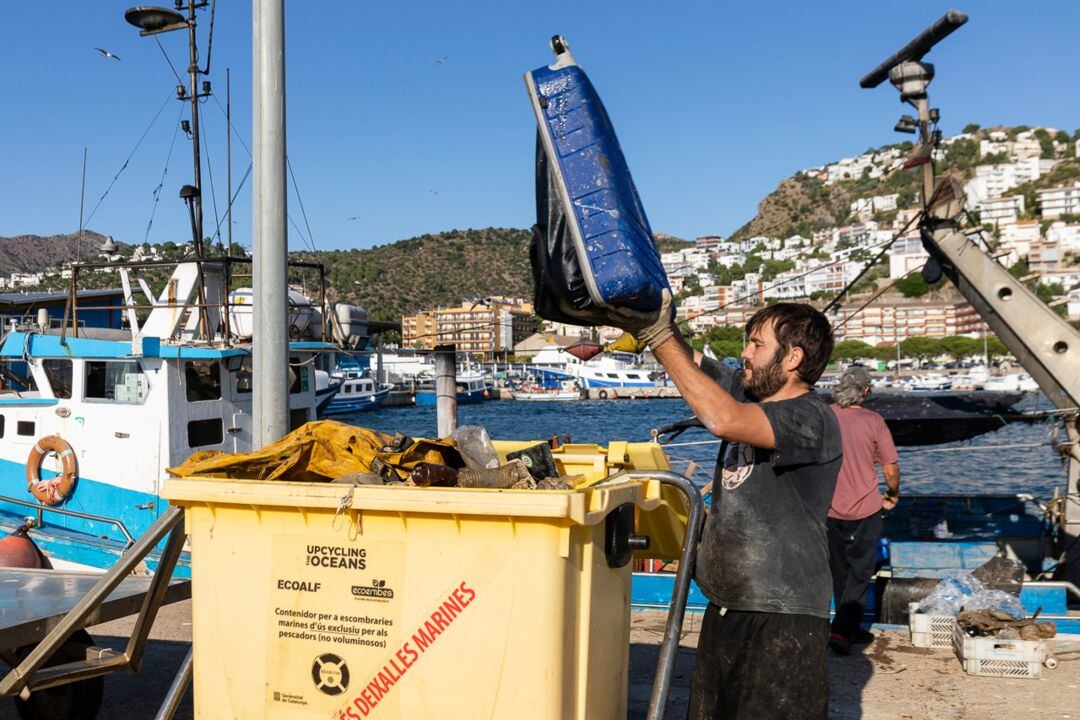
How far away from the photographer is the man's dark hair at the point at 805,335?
3291 millimetres

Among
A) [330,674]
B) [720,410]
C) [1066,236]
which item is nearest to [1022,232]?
[1066,236]

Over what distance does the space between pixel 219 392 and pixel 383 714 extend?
9609 millimetres

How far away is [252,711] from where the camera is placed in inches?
130

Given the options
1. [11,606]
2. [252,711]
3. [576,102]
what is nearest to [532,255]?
[576,102]

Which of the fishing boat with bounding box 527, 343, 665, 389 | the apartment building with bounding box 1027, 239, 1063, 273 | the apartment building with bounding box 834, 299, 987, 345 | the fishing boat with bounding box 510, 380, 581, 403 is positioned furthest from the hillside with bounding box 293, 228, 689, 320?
the apartment building with bounding box 1027, 239, 1063, 273

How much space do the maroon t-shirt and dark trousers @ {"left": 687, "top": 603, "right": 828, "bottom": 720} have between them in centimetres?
316

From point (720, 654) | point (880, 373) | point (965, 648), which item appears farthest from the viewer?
point (880, 373)

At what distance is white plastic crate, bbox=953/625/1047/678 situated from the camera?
546 cm

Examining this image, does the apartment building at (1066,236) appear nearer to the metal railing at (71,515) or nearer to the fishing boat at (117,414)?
the fishing boat at (117,414)

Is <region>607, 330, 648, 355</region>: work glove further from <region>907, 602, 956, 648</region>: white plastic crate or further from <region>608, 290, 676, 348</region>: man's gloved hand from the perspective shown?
<region>907, 602, 956, 648</region>: white plastic crate

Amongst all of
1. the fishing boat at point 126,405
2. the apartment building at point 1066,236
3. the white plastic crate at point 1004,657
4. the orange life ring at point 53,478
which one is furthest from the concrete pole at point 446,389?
the apartment building at point 1066,236

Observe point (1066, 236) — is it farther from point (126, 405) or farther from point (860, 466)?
point (860, 466)

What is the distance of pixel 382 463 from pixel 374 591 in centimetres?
50

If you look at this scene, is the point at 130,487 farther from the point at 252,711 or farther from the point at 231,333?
the point at 252,711
